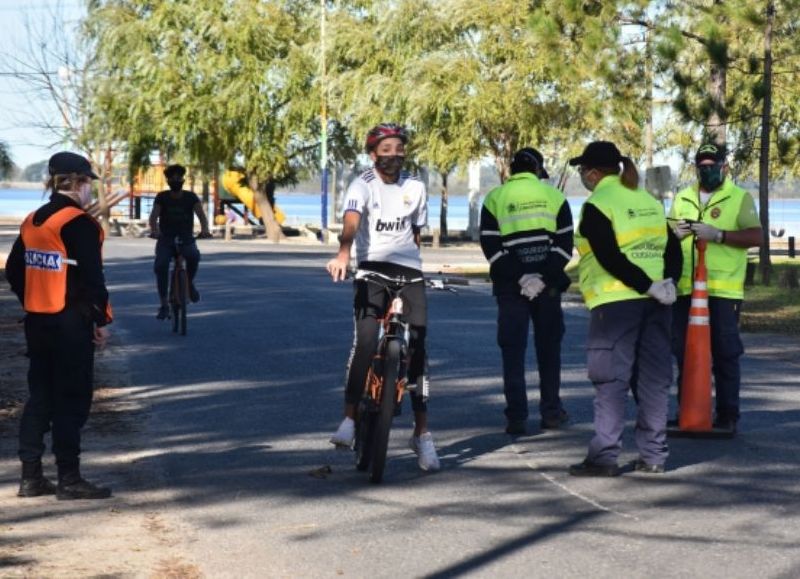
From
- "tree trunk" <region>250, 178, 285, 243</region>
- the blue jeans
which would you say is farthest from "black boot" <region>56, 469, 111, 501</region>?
"tree trunk" <region>250, 178, 285, 243</region>

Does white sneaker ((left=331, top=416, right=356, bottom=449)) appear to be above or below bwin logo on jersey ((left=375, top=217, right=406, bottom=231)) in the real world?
below

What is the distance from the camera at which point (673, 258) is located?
9.62m

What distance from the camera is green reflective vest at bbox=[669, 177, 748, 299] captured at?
1073 centimetres

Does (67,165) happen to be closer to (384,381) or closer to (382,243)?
(382,243)

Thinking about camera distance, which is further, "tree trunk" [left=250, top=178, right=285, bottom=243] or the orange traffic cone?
"tree trunk" [left=250, top=178, right=285, bottom=243]

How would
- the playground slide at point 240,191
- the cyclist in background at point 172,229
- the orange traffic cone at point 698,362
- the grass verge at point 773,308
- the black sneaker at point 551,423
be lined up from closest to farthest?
the orange traffic cone at point 698,362 < the black sneaker at point 551,423 < the cyclist in background at point 172,229 < the grass verge at point 773,308 < the playground slide at point 240,191

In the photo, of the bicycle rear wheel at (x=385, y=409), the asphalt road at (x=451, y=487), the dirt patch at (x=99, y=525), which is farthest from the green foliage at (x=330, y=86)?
the bicycle rear wheel at (x=385, y=409)

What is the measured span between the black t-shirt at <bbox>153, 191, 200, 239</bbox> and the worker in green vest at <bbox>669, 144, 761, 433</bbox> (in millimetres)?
8959

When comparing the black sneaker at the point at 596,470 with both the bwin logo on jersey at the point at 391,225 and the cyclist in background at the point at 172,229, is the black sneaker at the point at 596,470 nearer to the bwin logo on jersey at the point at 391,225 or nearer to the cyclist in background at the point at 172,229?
the bwin logo on jersey at the point at 391,225

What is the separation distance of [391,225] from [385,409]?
102 centimetres

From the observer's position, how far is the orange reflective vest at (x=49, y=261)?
333 inches

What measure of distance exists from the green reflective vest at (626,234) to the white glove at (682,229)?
2.77 ft

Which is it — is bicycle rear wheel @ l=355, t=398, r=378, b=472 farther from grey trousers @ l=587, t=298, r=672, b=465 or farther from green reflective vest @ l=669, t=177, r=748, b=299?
green reflective vest @ l=669, t=177, r=748, b=299

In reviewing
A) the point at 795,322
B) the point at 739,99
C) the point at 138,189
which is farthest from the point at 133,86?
the point at 795,322
